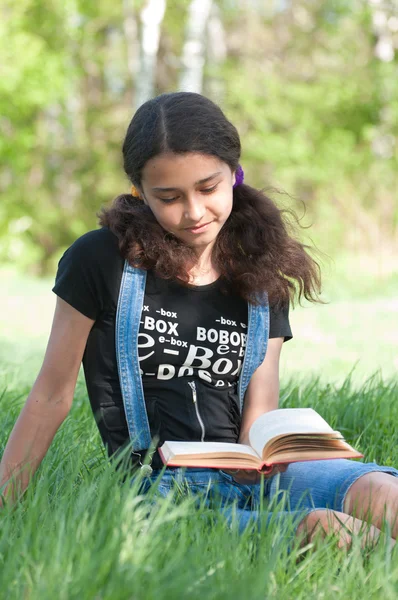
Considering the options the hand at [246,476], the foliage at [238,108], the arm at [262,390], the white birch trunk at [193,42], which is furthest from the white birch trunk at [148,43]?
the hand at [246,476]

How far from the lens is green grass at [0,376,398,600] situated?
62.2 inches

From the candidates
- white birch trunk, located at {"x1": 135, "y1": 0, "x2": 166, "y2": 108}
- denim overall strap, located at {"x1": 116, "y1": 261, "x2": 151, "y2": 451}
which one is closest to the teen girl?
denim overall strap, located at {"x1": 116, "y1": 261, "x2": 151, "y2": 451}

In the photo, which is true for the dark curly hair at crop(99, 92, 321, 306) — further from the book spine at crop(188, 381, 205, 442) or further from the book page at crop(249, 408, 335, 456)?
the book page at crop(249, 408, 335, 456)

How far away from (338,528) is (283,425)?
29cm

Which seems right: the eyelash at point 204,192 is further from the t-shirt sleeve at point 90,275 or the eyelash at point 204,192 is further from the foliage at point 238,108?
the foliage at point 238,108

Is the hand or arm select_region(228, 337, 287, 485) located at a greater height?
arm select_region(228, 337, 287, 485)

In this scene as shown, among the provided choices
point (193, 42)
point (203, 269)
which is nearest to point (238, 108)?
point (193, 42)

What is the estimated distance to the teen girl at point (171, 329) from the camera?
94.2 inches

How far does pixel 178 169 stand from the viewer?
2.40 metres

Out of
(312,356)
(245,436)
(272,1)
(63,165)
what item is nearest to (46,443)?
(245,436)

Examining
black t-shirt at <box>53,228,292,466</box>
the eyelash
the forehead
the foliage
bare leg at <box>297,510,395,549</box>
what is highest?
the foliage

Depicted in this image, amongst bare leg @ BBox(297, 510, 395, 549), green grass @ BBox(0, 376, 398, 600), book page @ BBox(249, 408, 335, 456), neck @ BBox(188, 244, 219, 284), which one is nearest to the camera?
green grass @ BBox(0, 376, 398, 600)

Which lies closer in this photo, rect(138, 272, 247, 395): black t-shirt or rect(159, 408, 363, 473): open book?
rect(159, 408, 363, 473): open book

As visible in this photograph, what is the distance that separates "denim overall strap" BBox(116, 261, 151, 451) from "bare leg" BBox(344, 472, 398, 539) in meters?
0.60
